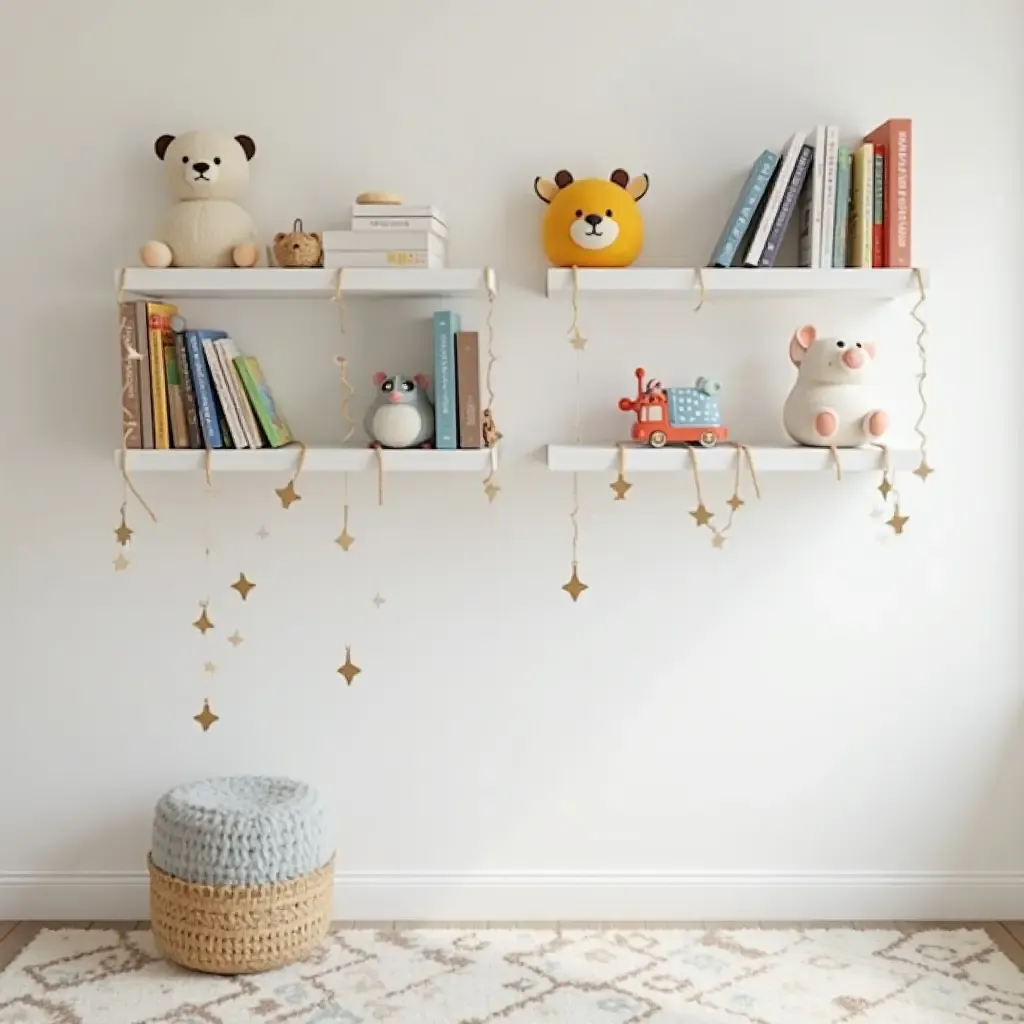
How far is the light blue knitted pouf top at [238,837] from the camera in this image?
Result: 2.48 metres

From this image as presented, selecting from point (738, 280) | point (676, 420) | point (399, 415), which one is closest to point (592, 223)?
point (738, 280)

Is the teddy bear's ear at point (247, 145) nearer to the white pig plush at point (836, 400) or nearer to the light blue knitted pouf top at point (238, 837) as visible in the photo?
the white pig plush at point (836, 400)

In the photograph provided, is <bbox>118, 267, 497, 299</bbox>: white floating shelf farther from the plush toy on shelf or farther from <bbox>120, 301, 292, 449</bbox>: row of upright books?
the plush toy on shelf

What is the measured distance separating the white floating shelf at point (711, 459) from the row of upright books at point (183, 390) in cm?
58

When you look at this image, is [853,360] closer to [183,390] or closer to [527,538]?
[527,538]

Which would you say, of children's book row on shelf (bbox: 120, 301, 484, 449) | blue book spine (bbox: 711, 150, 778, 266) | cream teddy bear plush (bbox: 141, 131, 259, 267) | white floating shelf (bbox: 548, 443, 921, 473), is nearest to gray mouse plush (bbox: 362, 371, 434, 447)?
children's book row on shelf (bbox: 120, 301, 484, 449)

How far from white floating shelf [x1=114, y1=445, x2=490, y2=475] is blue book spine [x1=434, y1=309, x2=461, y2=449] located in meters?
0.03

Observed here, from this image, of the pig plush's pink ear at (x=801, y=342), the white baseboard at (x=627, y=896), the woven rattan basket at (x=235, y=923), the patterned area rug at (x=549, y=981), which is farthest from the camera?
the white baseboard at (x=627, y=896)

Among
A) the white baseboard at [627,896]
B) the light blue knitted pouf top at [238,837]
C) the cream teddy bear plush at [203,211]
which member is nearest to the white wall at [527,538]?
the white baseboard at [627,896]

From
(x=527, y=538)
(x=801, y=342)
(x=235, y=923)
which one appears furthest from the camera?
(x=527, y=538)

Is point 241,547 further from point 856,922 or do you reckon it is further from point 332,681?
point 856,922

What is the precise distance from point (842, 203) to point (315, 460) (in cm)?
111

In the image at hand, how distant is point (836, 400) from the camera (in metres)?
2.54

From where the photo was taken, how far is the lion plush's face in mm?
2568
